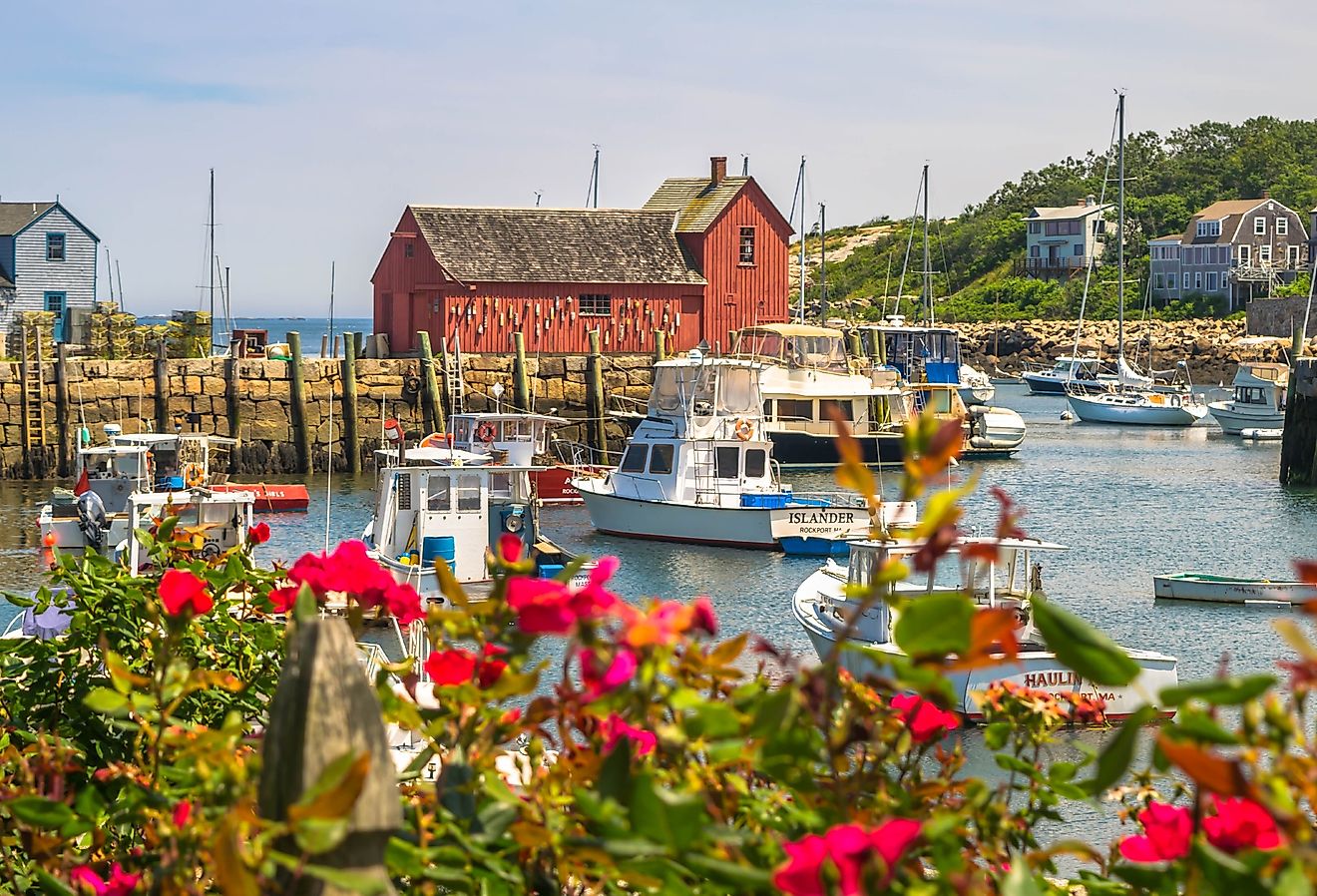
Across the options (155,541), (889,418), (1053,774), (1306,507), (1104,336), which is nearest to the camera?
(1053,774)

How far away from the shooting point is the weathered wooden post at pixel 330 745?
7.42ft

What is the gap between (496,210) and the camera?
4856 centimetres

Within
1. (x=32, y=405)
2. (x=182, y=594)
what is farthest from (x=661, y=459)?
(x=182, y=594)

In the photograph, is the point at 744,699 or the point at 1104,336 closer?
the point at 744,699

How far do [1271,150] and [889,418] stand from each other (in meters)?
87.7

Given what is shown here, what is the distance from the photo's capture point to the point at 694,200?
50750 mm

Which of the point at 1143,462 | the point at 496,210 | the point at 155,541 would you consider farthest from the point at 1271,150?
the point at 155,541

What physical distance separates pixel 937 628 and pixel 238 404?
3997cm

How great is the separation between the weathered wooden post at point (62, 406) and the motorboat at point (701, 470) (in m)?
14.6

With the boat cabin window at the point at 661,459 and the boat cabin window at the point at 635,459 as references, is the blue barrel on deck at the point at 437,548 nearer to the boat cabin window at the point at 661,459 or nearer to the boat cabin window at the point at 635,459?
the boat cabin window at the point at 661,459

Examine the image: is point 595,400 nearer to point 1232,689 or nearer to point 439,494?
point 439,494

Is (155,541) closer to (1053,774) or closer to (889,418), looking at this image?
(1053,774)

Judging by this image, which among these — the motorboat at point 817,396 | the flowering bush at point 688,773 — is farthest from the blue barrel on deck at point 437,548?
the motorboat at point 817,396

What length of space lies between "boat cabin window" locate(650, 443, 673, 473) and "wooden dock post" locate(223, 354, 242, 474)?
13.3 metres
